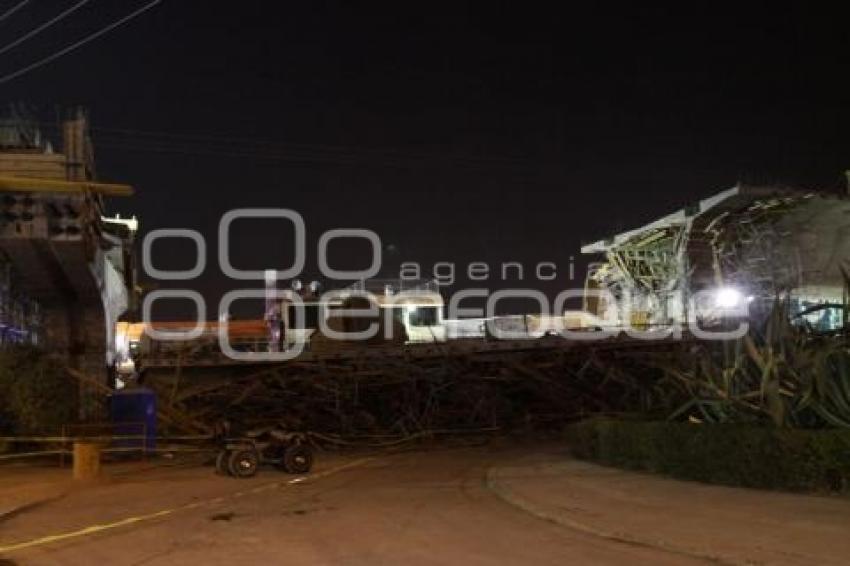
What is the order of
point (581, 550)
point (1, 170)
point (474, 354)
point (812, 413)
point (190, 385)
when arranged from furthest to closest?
point (474, 354) → point (190, 385) → point (1, 170) → point (812, 413) → point (581, 550)

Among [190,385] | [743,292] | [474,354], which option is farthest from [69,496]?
[743,292]

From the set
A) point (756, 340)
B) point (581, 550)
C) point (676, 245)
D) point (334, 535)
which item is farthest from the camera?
point (676, 245)

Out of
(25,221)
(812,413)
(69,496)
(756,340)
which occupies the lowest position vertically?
(69,496)

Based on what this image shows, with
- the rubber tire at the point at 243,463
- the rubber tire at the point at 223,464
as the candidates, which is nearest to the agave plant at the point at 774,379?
the rubber tire at the point at 243,463

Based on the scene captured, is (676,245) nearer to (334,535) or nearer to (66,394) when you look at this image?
(66,394)

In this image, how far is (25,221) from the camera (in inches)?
1217

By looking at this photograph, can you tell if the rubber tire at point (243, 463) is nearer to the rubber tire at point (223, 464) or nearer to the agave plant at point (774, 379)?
the rubber tire at point (223, 464)

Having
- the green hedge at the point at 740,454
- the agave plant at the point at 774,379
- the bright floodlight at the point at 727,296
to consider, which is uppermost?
the bright floodlight at the point at 727,296

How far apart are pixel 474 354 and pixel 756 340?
21022mm

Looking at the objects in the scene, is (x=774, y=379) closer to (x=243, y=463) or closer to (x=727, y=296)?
(x=243, y=463)

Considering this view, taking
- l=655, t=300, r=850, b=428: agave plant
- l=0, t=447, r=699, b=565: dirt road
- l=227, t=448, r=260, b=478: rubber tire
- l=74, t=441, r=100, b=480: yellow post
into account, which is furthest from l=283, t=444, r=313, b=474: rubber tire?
l=655, t=300, r=850, b=428: agave plant

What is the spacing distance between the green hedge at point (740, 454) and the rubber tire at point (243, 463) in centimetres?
755

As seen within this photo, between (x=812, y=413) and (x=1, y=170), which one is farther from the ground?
(x=1, y=170)

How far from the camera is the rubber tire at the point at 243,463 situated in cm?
2189
